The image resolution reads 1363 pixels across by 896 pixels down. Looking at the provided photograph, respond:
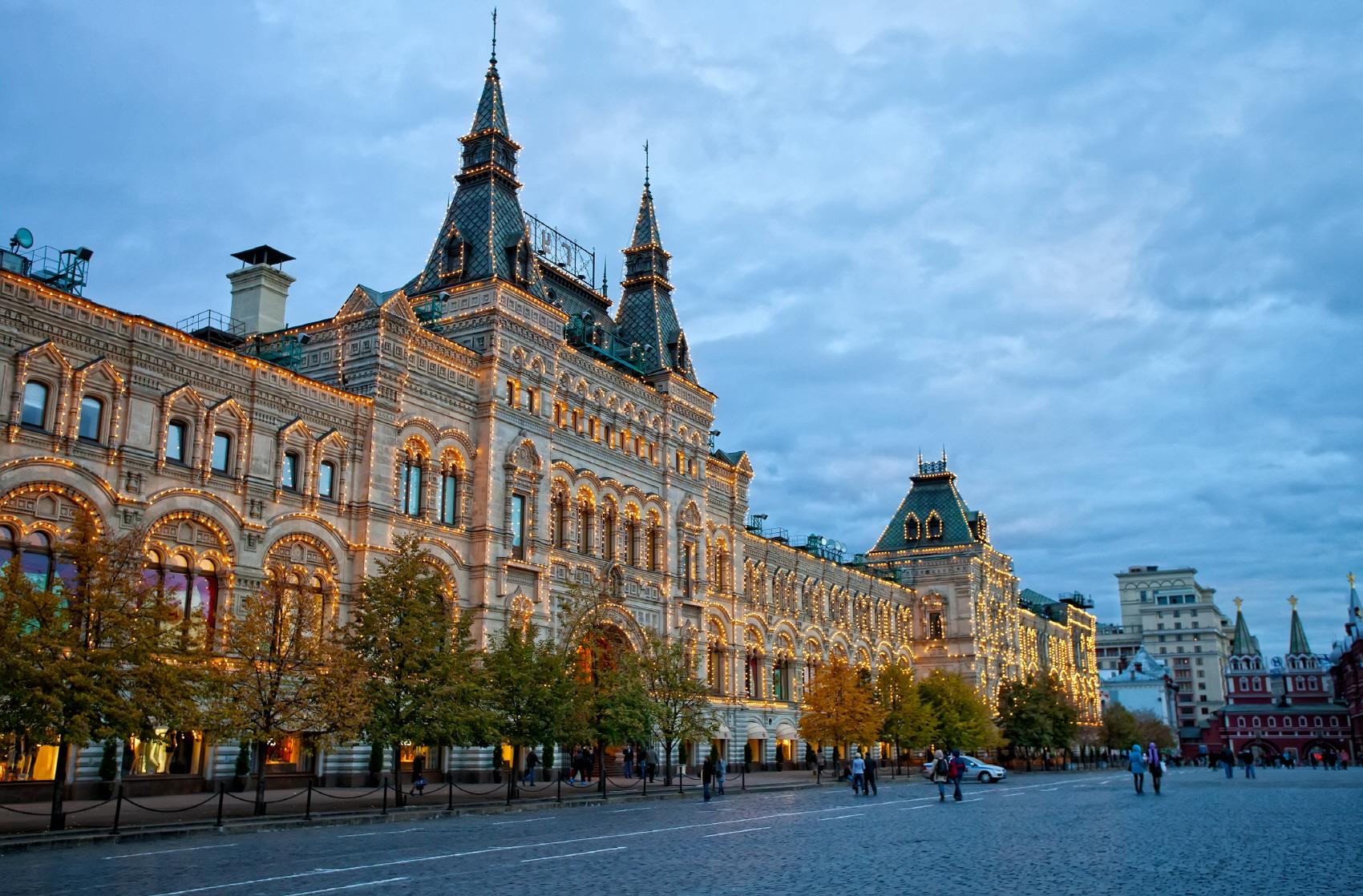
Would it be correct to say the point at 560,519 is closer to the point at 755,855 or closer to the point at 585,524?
the point at 585,524

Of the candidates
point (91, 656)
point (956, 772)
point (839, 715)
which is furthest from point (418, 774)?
point (839, 715)

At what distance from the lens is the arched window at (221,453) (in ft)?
136

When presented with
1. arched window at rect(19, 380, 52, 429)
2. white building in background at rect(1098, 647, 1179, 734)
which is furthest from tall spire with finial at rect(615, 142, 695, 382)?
white building in background at rect(1098, 647, 1179, 734)

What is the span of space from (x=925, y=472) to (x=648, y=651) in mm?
59800

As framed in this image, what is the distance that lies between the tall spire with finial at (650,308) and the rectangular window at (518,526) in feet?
54.7

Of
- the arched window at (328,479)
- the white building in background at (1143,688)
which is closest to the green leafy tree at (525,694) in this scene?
the arched window at (328,479)

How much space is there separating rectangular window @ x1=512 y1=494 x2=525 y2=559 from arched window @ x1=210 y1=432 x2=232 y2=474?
1417 cm

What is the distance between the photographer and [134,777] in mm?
37906

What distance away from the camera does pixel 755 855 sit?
2353 cm

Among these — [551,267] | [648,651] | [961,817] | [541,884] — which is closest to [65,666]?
[541,884]

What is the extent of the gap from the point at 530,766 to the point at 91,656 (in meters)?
24.0

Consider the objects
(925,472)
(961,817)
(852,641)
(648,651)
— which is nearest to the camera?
(961,817)

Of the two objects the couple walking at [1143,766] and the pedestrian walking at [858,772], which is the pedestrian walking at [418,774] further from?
the couple walking at [1143,766]

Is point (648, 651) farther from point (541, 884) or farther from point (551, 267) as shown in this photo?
point (541, 884)
